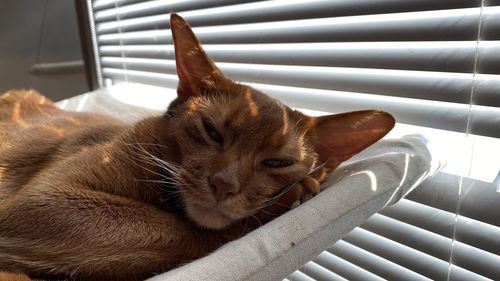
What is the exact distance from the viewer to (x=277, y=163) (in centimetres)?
101

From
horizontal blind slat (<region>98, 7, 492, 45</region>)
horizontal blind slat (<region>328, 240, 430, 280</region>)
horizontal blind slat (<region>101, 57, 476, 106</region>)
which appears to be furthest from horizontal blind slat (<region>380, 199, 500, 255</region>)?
horizontal blind slat (<region>98, 7, 492, 45</region>)

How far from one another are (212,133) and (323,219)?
1.12ft

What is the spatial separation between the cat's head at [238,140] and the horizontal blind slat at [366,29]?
0.37 metres

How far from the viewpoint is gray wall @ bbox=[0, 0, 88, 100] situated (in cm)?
322

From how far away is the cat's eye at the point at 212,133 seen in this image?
100 cm

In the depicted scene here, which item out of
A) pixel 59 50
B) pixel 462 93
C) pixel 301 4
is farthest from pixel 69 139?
pixel 59 50

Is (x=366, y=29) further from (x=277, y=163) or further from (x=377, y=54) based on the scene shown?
(x=277, y=163)

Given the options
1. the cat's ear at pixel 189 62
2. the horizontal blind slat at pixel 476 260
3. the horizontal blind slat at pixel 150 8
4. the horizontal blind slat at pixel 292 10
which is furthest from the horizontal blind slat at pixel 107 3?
the horizontal blind slat at pixel 476 260

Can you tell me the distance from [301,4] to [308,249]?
1.01 metres

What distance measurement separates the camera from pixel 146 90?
7.80 feet

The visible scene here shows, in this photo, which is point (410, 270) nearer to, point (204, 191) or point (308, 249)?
point (308, 249)

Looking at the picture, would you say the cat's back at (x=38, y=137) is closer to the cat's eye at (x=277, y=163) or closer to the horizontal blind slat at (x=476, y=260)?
the cat's eye at (x=277, y=163)

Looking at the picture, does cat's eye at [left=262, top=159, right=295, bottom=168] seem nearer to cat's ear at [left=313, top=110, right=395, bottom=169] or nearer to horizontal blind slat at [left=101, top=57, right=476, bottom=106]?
cat's ear at [left=313, top=110, right=395, bottom=169]

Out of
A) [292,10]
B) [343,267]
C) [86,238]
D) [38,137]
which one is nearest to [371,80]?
[292,10]
